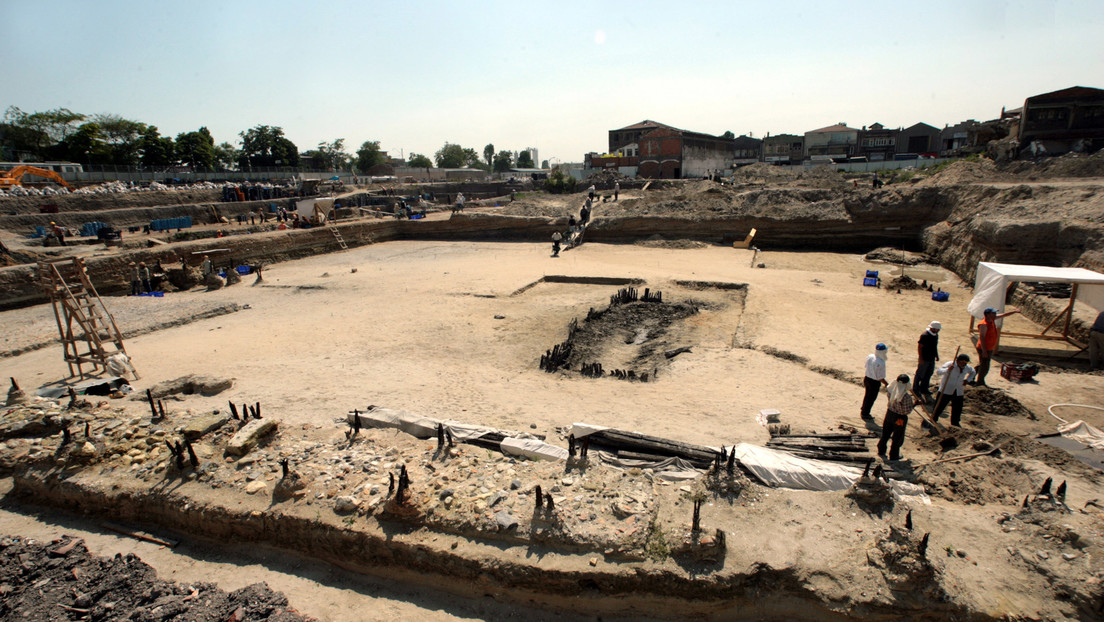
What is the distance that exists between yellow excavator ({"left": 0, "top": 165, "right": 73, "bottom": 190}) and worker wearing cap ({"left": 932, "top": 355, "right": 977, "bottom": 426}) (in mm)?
40598

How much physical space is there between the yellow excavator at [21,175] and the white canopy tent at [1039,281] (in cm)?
4179

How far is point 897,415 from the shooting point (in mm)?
5902

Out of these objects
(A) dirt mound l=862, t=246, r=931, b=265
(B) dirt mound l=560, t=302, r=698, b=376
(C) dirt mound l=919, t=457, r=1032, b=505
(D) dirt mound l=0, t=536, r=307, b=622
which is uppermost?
(A) dirt mound l=862, t=246, r=931, b=265

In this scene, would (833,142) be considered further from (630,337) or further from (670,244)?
(630,337)

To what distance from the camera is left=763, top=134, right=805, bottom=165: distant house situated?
5900cm

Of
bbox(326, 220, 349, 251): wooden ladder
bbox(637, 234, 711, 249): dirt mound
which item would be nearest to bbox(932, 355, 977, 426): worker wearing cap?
bbox(637, 234, 711, 249): dirt mound

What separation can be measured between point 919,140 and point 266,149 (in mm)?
70473

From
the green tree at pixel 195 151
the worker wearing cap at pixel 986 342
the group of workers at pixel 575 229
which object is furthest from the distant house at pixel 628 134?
the worker wearing cap at pixel 986 342

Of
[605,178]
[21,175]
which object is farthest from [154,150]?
[605,178]

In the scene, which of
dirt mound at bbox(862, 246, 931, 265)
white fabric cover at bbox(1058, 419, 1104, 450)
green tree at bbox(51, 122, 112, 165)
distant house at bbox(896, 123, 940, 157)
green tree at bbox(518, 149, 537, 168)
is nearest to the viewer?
white fabric cover at bbox(1058, 419, 1104, 450)

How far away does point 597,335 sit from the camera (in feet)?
40.6

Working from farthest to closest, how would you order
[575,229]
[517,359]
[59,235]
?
[575,229] < [59,235] < [517,359]

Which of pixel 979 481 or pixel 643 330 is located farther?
pixel 643 330

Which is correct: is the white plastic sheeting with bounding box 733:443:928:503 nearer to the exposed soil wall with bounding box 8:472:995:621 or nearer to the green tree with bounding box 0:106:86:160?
the exposed soil wall with bounding box 8:472:995:621
